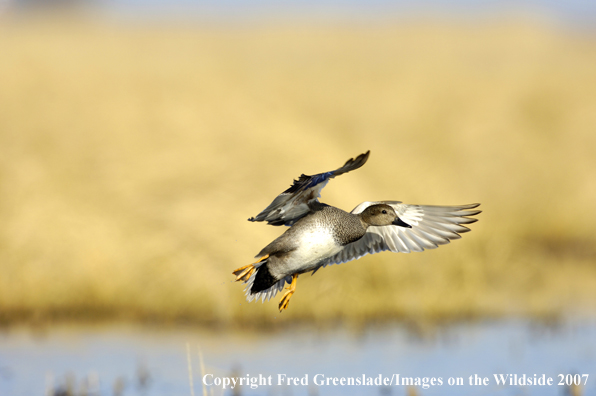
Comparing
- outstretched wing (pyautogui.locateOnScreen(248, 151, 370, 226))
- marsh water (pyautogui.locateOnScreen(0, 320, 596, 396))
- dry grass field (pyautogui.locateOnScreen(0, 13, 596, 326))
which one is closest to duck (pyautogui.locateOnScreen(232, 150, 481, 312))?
outstretched wing (pyautogui.locateOnScreen(248, 151, 370, 226))

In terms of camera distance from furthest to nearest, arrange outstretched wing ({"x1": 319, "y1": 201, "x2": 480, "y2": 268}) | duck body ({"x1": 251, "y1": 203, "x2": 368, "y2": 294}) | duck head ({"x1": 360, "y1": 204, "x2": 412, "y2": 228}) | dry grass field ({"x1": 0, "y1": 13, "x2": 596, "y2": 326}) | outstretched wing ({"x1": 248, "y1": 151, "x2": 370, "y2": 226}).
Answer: dry grass field ({"x1": 0, "y1": 13, "x2": 596, "y2": 326}) < outstretched wing ({"x1": 319, "y1": 201, "x2": 480, "y2": 268}) < duck head ({"x1": 360, "y1": 204, "x2": 412, "y2": 228}) < duck body ({"x1": 251, "y1": 203, "x2": 368, "y2": 294}) < outstretched wing ({"x1": 248, "y1": 151, "x2": 370, "y2": 226})

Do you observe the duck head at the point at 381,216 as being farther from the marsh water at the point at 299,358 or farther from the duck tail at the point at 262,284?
the marsh water at the point at 299,358

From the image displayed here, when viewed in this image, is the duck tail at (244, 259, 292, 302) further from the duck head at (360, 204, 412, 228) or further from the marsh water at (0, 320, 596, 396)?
the marsh water at (0, 320, 596, 396)

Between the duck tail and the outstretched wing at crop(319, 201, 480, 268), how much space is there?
0.62 metres

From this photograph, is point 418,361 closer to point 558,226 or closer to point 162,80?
point 558,226

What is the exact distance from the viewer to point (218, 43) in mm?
48500

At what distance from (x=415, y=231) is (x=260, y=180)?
8.95 m

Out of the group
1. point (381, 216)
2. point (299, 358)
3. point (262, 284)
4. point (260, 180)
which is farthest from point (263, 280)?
point (260, 180)

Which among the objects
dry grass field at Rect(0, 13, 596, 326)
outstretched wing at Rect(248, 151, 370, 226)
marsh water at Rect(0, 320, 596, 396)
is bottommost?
marsh water at Rect(0, 320, 596, 396)

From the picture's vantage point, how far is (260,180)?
15.7 meters

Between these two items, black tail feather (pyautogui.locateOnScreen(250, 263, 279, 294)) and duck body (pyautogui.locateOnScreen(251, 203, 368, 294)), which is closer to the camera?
duck body (pyautogui.locateOnScreen(251, 203, 368, 294))

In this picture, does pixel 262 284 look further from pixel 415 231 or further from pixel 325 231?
pixel 415 231

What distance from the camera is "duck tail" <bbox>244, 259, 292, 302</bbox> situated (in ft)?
21.8

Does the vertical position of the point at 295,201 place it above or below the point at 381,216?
above
